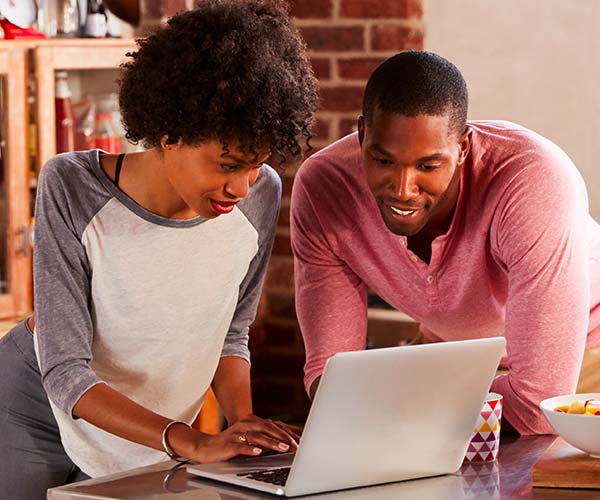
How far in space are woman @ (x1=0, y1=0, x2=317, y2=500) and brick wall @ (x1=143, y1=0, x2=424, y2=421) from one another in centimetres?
138

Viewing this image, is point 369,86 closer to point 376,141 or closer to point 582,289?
point 376,141

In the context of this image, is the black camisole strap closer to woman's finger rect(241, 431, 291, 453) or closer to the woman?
the woman

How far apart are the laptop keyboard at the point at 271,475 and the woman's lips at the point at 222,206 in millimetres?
403

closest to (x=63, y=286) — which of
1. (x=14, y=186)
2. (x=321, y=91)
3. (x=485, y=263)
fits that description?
(x=485, y=263)

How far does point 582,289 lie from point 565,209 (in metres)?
0.12

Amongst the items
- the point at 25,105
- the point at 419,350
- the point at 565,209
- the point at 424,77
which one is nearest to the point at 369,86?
the point at 424,77

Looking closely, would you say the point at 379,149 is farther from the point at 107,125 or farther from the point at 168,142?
the point at 107,125

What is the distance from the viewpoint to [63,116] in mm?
2938

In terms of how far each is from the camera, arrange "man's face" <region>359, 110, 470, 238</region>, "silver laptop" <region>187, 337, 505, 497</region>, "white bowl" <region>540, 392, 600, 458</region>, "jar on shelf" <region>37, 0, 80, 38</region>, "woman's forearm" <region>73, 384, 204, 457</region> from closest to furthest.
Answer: "silver laptop" <region>187, 337, 505, 497</region>, "white bowl" <region>540, 392, 600, 458</region>, "woman's forearm" <region>73, 384, 204, 457</region>, "man's face" <region>359, 110, 470, 238</region>, "jar on shelf" <region>37, 0, 80, 38</region>

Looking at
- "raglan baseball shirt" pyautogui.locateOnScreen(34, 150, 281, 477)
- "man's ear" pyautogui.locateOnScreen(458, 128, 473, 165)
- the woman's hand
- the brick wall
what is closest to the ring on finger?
the woman's hand

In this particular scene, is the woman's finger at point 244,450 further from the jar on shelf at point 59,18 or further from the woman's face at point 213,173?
the jar on shelf at point 59,18

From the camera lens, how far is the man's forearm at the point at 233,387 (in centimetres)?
188

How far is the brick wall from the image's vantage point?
10.4 feet

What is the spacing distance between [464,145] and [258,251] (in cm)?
36
